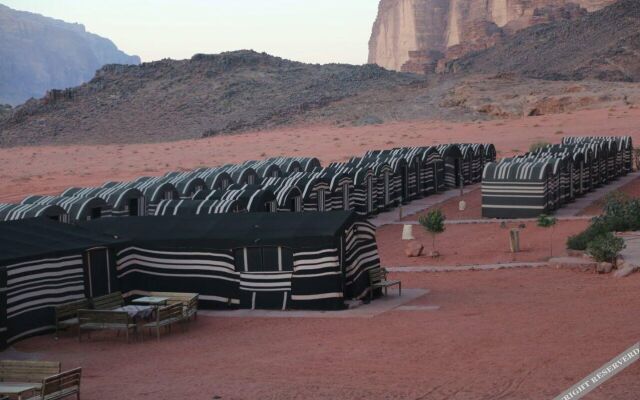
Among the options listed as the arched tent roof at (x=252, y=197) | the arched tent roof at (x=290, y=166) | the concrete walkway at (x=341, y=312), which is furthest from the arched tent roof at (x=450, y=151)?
the concrete walkway at (x=341, y=312)

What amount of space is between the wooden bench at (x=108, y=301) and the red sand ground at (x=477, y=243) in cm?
852

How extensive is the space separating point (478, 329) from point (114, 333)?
6.22 meters

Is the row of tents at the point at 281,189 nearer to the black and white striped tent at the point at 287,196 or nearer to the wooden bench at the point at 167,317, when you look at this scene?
the black and white striped tent at the point at 287,196

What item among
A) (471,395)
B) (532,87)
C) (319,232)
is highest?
(532,87)

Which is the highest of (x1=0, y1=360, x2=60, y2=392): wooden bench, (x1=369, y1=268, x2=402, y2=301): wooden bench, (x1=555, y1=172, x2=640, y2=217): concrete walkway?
(x1=555, y1=172, x2=640, y2=217): concrete walkway

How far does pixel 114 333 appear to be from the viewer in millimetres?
17609

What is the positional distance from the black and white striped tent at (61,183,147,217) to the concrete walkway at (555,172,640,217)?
13.7m

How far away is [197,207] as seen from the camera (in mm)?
25516

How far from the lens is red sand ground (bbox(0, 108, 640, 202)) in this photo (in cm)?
5988

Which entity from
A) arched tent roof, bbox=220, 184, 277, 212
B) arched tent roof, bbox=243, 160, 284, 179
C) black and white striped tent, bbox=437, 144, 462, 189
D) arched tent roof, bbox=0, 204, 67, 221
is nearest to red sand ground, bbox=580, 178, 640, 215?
black and white striped tent, bbox=437, 144, 462, 189

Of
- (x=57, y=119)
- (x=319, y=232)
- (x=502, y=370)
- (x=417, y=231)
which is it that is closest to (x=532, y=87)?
(x=57, y=119)

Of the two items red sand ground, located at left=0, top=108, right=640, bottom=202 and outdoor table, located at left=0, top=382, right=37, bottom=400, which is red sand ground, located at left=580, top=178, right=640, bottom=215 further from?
outdoor table, located at left=0, top=382, right=37, bottom=400

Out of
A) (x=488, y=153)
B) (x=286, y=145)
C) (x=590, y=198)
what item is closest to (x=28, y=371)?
(x=590, y=198)

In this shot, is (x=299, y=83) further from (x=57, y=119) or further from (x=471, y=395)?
(x=471, y=395)
